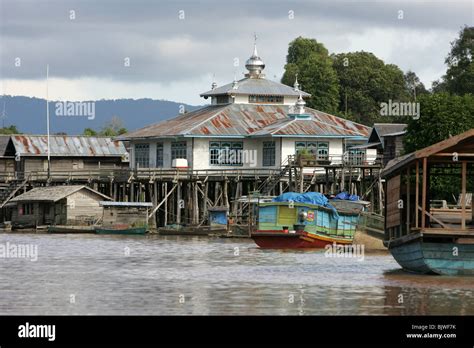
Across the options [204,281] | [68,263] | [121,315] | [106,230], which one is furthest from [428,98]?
[121,315]

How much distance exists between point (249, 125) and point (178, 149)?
176 inches

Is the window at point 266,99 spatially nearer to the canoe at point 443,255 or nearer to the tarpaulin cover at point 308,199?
the tarpaulin cover at point 308,199

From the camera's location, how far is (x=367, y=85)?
4434 inches

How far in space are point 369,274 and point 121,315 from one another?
12.3 meters

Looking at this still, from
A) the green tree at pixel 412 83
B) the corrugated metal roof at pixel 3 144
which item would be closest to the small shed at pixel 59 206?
the corrugated metal roof at pixel 3 144

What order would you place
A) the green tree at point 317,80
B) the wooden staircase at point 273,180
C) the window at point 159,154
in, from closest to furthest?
the wooden staircase at point 273,180, the window at point 159,154, the green tree at point 317,80

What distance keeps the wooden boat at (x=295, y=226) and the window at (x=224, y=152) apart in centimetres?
2267

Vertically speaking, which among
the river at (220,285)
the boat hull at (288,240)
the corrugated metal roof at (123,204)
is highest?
the corrugated metal roof at (123,204)

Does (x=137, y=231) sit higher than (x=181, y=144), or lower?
lower

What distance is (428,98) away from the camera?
202 ft

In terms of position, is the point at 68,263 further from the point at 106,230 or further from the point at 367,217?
the point at 106,230

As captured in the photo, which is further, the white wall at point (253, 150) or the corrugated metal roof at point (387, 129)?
the corrugated metal roof at point (387, 129)

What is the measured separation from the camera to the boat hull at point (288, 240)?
52188 mm

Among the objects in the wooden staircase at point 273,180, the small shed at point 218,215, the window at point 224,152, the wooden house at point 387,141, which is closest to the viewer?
the small shed at point 218,215
